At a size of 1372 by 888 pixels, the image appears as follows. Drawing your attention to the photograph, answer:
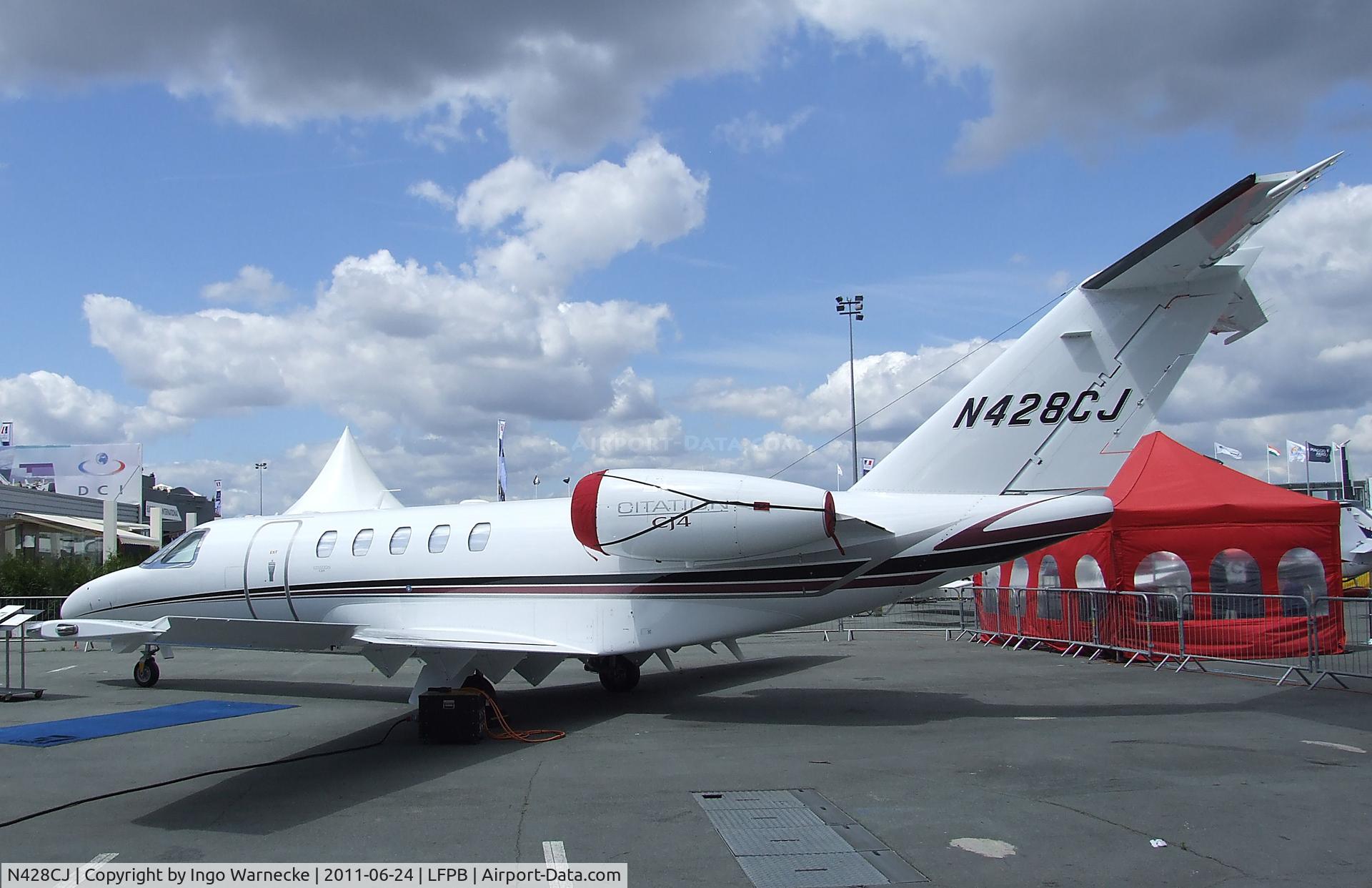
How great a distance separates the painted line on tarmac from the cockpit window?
14439mm

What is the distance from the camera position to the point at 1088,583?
680 inches

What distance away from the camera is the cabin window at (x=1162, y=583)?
15.7 m

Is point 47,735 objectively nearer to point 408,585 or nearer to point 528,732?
point 408,585

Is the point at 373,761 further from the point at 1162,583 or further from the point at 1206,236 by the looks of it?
the point at 1162,583

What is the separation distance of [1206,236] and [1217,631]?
841 cm

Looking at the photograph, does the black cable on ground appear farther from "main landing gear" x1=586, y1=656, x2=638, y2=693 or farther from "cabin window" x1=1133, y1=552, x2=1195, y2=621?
"cabin window" x1=1133, y1=552, x2=1195, y2=621

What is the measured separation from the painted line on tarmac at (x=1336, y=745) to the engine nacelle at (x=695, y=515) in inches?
191

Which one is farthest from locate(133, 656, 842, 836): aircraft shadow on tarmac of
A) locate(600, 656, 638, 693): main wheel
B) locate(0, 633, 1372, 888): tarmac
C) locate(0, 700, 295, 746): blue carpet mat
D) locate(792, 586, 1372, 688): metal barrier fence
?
locate(792, 586, 1372, 688): metal barrier fence

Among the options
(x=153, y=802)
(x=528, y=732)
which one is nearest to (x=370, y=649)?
(x=528, y=732)

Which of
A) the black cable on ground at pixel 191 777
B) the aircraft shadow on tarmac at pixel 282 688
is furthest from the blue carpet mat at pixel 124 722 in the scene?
the black cable on ground at pixel 191 777

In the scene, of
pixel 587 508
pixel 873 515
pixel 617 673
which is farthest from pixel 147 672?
pixel 873 515

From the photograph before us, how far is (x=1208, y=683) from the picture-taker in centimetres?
1321

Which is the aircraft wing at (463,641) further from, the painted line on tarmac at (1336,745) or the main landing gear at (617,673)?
the painted line on tarmac at (1336,745)

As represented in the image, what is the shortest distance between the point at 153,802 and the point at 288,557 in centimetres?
654
